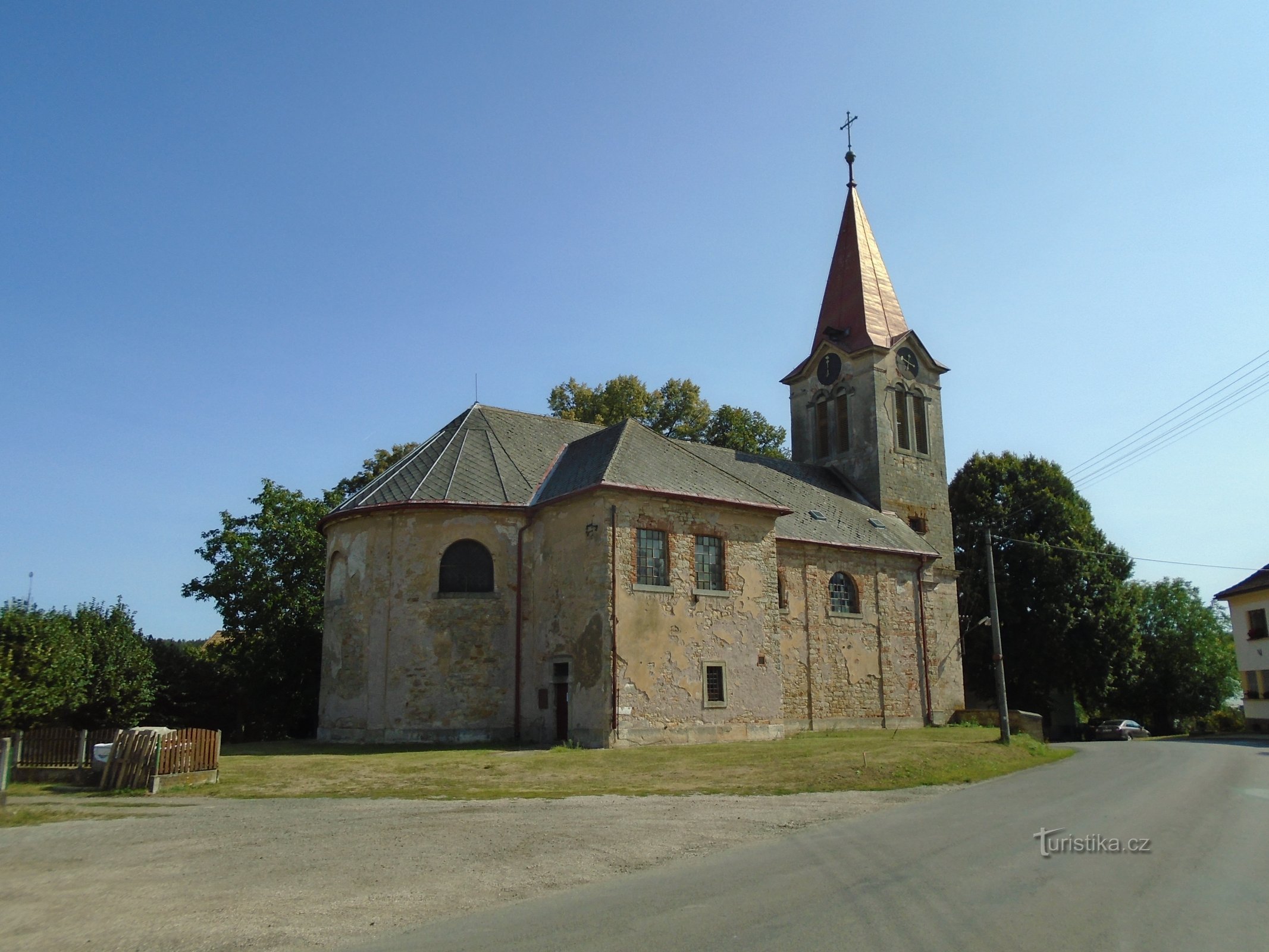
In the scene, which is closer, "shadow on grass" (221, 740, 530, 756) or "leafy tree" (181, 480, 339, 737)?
"shadow on grass" (221, 740, 530, 756)

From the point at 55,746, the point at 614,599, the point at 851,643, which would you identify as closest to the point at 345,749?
the point at 55,746

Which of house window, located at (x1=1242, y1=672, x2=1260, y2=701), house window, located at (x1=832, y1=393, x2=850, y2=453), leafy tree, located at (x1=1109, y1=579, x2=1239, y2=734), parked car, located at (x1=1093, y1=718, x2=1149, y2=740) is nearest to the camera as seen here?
house window, located at (x1=832, y1=393, x2=850, y2=453)

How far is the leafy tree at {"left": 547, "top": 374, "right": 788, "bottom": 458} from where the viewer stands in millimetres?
41688

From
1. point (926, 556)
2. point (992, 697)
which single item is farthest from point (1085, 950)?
point (992, 697)

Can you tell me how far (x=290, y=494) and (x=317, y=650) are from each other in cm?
592

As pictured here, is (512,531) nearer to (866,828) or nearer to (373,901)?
(866,828)

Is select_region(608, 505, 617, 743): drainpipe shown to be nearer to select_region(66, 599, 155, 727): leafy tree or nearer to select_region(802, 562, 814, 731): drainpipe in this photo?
select_region(802, 562, 814, 731): drainpipe

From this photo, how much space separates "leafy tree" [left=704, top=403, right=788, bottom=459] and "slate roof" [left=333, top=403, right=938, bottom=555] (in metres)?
11.7

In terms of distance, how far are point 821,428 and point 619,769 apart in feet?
76.6

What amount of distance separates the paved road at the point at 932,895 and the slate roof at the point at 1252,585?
3342 cm

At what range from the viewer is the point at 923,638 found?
31.5m

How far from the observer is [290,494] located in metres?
33.3

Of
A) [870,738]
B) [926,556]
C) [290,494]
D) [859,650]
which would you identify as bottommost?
[870,738]

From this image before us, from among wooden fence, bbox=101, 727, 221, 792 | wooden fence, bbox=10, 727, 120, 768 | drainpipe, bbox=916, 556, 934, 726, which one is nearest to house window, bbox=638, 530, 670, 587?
wooden fence, bbox=101, 727, 221, 792
